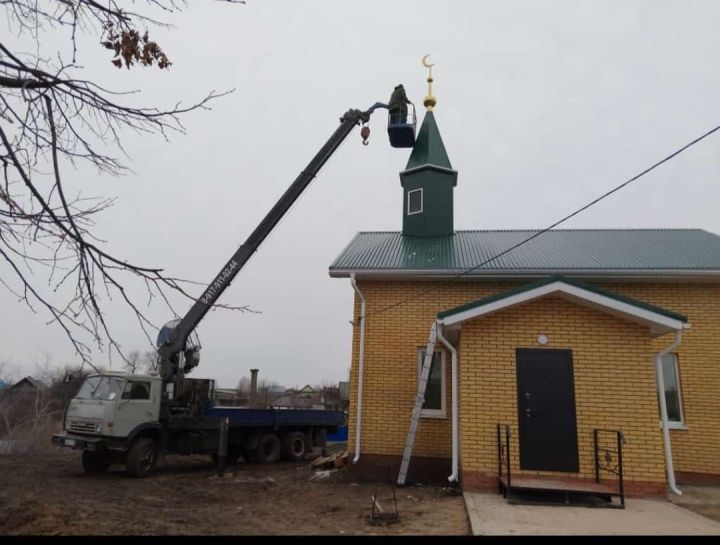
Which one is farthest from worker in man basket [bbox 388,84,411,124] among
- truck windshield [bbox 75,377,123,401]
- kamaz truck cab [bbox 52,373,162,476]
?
truck windshield [bbox 75,377,123,401]

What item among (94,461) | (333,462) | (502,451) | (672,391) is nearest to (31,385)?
(94,461)

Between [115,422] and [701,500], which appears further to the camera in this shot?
[115,422]

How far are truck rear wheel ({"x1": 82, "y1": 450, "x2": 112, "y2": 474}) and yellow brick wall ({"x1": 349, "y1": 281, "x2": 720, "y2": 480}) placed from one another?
5.82 m

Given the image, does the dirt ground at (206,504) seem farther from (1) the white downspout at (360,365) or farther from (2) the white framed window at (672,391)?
(2) the white framed window at (672,391)

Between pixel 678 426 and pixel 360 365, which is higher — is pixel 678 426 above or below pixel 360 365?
below

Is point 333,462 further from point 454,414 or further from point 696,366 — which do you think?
point 696,366

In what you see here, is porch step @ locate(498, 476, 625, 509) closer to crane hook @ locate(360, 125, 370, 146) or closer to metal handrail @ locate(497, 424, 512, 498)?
metal handrail @ locate(497, 424, 512, 498)

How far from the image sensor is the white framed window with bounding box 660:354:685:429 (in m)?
9.99

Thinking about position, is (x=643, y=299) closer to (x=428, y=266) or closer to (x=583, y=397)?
(x=583, y=397)

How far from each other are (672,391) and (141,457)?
35.5ft

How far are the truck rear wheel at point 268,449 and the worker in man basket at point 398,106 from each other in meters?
9.27

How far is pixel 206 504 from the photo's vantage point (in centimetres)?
839

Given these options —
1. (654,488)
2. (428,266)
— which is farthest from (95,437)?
(654,488)

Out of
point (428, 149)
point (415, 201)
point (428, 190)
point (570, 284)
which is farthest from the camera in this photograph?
point (428, 149)
